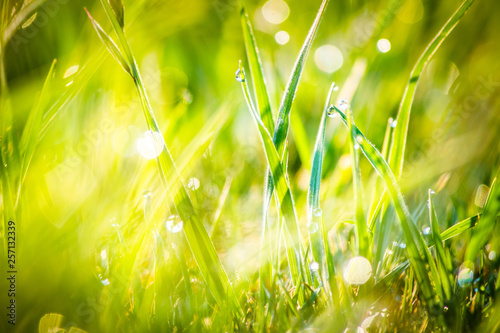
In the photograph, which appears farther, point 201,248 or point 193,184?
Answer: point 193,184

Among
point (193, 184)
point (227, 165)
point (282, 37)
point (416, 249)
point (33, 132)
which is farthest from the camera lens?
point (282, 37)

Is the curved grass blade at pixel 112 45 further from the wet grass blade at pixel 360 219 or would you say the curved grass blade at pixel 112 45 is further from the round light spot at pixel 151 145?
the wet grass blade at pixel 360 219

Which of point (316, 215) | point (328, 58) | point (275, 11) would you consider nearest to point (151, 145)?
point (316, 215)

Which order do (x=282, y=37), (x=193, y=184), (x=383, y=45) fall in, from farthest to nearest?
1. (x=282, y=37)
2. (x=383, y=45)
3. (x=193, y=184)

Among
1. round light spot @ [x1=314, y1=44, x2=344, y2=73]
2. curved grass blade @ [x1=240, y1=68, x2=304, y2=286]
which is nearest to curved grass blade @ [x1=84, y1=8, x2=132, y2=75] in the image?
curved grass blade @ [x1=240, y1=68, x2=304, y2=286]

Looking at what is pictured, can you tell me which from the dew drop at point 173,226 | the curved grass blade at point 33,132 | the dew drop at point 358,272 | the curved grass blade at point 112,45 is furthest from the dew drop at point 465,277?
the curved grass blade at point 33,132

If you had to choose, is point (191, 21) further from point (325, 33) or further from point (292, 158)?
point (292, 158)

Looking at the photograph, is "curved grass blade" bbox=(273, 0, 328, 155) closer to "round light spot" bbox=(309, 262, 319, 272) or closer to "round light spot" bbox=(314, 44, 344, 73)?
"round light spot" bbox=(309, 262, 319, 272)

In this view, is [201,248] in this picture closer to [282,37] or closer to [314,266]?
[314,266]
